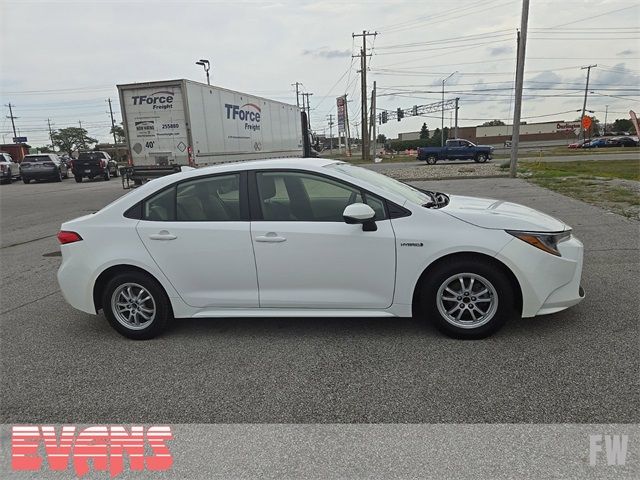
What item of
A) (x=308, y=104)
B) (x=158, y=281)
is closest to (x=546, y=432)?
(x=158, y=281)

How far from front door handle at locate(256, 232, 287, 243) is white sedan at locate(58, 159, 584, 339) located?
19mm

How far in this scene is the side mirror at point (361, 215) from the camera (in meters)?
3.43

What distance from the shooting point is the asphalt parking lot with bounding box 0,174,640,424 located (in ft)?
9.10

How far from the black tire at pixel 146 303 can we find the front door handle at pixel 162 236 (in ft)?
1.21

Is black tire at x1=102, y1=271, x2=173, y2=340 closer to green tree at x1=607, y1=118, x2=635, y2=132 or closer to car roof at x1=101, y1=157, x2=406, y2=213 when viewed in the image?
car roof at x1=101, y1=157, x2=406, y2=213

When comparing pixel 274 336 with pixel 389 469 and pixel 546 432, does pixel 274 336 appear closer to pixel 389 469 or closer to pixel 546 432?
pixel 389 469

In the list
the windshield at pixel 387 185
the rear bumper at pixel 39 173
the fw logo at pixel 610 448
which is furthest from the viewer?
the rear bumper at pixel 39 173

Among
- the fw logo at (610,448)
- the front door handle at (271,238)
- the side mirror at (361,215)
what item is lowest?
the fw logo at (610,448)

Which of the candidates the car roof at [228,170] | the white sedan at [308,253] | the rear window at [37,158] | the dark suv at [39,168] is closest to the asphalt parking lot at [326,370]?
the white sedan at [308,253]

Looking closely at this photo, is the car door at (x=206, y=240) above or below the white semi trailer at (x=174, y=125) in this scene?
below

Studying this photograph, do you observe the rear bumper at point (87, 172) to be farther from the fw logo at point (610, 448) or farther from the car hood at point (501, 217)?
the fw logo at point (610, 448)

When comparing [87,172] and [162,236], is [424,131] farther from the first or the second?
[162,236]

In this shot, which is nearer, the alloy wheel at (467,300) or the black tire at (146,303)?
the alloy wheel at (467,300)

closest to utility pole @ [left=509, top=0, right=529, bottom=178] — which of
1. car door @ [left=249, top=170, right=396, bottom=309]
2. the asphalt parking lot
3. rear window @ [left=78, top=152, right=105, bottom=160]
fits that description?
the asphalt parking lot
